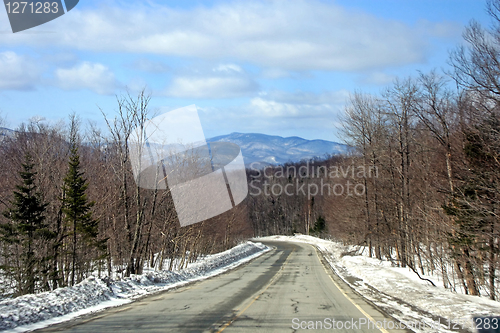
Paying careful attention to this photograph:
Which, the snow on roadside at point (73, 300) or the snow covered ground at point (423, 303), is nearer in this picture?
the snow on roadside at point (73, 300)

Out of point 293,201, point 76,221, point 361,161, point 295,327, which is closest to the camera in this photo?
point 295,327

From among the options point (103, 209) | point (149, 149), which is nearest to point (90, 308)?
point (149, 149)

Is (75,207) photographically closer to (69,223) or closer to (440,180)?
(69,223)

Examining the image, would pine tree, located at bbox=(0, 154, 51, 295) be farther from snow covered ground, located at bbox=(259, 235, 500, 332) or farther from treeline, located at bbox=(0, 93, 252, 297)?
snow covered ground, located at bbox=(259, 235, 500, 332)

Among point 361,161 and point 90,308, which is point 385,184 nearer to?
point 361,161

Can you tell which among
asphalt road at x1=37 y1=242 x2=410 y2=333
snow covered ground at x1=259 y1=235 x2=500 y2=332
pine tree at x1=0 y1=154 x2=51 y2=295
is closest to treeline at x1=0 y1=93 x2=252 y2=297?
pine tree at x1=0 y1=154 x2=51 y2=295

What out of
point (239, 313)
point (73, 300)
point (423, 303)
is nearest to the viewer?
point (239, 313)

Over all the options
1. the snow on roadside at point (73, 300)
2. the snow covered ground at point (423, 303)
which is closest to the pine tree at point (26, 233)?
the snow on roadside at point (73, 300)

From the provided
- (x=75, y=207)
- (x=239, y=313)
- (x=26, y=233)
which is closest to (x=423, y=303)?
(x=239, y=313)

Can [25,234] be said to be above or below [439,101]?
below

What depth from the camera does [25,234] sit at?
52.7 ft

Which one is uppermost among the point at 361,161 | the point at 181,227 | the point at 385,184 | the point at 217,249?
the point at 361,161

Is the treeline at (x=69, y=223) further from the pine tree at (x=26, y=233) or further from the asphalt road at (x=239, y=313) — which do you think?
the asphalt road at (x=239, y=313)

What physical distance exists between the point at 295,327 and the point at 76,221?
14080 mm
